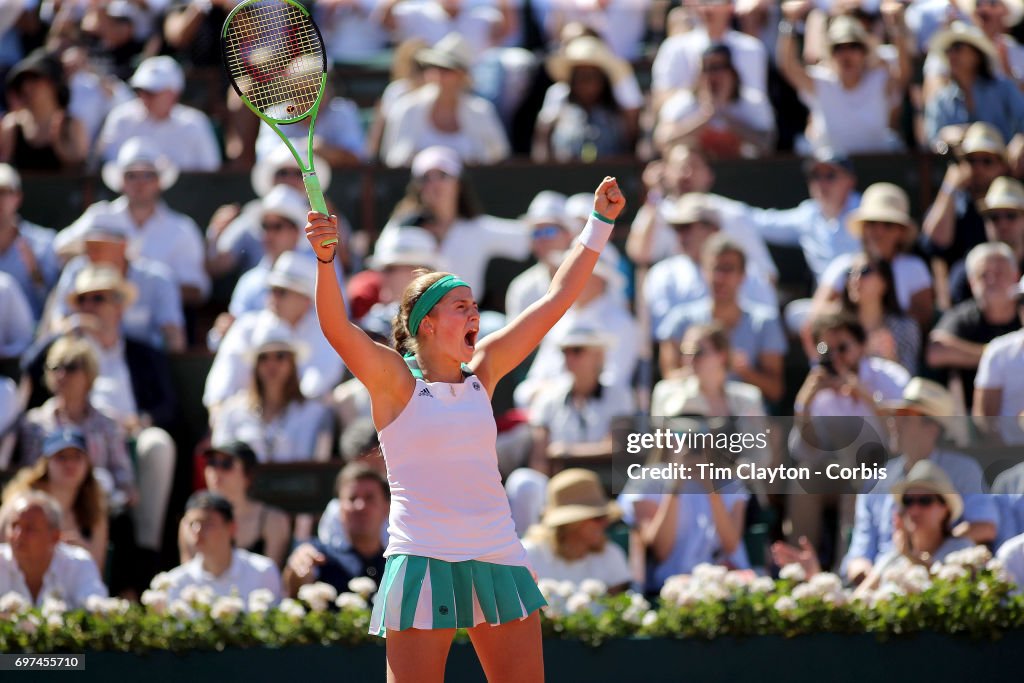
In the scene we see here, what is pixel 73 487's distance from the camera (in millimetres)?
6637

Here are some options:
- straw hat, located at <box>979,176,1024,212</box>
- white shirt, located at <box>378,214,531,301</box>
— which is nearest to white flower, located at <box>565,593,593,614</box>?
white shirt, located at <box>378,214,531,301</box>

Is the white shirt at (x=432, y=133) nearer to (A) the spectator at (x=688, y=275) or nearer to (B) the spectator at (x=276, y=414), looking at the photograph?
(A) the spectator at (x=688, y=275)

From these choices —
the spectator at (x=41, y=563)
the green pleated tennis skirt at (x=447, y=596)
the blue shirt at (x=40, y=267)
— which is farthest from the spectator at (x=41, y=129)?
the green pleated tennis skirt at (x=447, y=596)

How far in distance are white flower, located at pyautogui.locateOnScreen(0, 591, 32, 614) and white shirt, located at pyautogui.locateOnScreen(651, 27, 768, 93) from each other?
529 centimetres

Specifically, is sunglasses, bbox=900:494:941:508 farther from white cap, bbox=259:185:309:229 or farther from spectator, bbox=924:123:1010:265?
white cap, bbox=259:185:309:229

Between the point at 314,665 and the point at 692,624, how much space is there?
1.29m

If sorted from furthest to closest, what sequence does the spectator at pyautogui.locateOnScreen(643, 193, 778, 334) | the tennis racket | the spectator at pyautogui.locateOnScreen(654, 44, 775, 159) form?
the spectator at pyautogui.locateOnScreen(654, 44, 775, 159)
the spectator at pyautogui.locateOnScreen(643, 193, 778, 334)
the tennis racket

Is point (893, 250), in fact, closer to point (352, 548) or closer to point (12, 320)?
point (352, 548)

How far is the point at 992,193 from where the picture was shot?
8.13 meters

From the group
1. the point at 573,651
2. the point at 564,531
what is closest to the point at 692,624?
the point at 573,651

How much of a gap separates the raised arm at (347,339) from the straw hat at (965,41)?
6.22m

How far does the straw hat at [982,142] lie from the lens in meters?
8.48

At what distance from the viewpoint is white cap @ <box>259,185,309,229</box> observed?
833 centimetres

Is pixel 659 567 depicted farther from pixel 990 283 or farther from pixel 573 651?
pixel 990 283
